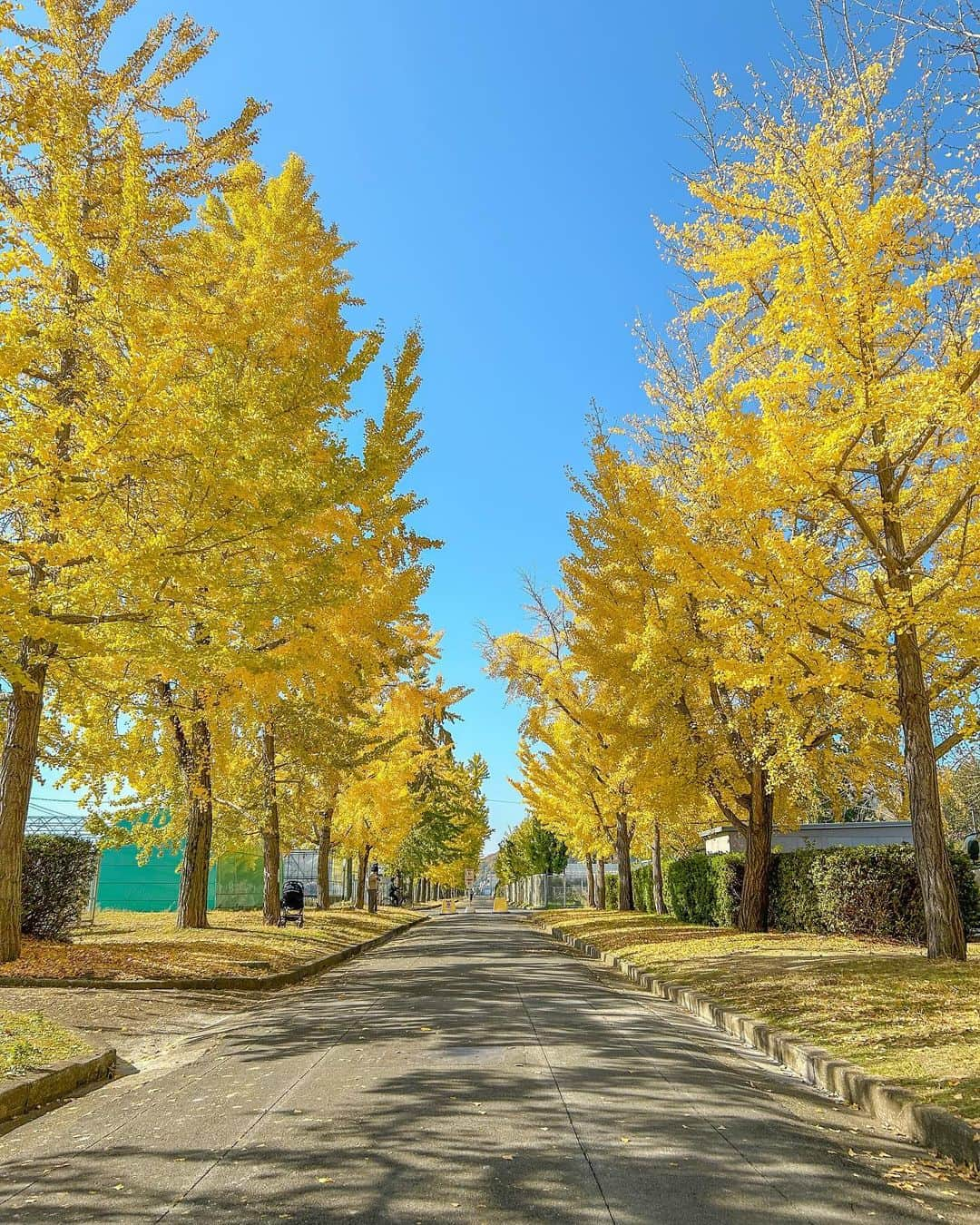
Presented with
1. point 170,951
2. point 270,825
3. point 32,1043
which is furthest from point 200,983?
point 270,825

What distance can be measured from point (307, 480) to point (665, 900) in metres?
22.8

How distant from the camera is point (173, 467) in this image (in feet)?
28.7

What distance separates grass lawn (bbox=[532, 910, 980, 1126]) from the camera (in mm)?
5828

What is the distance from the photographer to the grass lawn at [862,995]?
583 cm

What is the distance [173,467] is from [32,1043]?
515cm

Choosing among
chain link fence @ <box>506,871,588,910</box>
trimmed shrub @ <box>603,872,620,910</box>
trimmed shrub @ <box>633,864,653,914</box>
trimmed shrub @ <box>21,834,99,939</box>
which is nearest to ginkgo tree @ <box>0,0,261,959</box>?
trimmed shrub @ <box>21,834,99,939</box>

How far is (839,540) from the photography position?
1220cm

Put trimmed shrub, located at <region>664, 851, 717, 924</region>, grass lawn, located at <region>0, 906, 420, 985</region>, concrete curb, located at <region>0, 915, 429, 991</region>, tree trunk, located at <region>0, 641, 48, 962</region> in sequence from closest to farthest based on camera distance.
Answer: concrete curb, located at <region>0, 915, 429, 991</region> < tree trunk, located at <region>0, 641, 48, 962</region> < grass lawn, located at <region>0, 906, 420, 985</region> < trimmed shrub, located at <region>664, 851, 717, 924</region>

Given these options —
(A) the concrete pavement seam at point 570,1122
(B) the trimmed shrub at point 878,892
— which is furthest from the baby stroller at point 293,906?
(A) the concrete pavement seam at point 570,1122

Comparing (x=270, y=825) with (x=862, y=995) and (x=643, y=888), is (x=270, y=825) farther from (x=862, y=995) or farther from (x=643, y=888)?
(x=643, y=888)

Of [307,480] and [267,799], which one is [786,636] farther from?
[267,799]

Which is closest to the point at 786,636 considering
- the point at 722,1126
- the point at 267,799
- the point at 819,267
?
the point at 819,267

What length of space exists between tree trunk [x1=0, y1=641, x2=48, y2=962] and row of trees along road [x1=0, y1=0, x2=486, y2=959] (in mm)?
25

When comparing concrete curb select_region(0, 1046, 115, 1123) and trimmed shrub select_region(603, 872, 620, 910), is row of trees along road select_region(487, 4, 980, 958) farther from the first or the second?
trimmed shrub select_region(603, 872, 620, 910)
